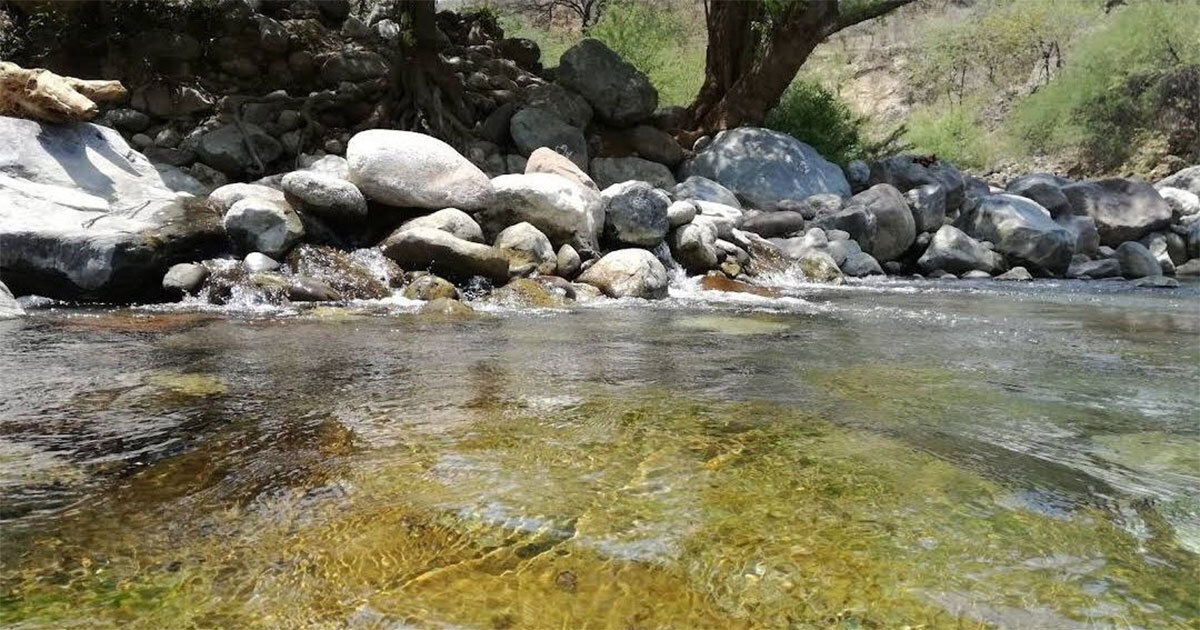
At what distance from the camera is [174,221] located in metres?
7.60

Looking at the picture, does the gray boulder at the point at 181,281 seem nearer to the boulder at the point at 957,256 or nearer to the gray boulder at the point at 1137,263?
the boulder at the point at 957,256

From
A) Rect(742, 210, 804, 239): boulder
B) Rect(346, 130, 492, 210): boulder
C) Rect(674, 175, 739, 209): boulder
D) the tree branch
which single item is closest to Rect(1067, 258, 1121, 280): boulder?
Rect(742, 210, 804, 239): boulder

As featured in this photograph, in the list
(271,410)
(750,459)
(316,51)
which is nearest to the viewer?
(750,459)

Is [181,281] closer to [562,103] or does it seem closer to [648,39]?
[562,103]

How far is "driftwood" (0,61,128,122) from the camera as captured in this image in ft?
27.0

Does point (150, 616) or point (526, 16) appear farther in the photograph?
point (526, 16)

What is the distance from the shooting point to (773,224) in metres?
12.2

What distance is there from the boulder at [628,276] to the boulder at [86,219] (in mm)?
3766

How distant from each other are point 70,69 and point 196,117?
2440mm

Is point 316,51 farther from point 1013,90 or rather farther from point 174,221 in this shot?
point 1013,90

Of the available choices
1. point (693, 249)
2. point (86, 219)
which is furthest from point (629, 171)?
point (86, 219)

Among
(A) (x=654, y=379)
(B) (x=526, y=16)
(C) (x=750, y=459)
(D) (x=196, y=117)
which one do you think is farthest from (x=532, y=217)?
(B) (x=526, y=16)

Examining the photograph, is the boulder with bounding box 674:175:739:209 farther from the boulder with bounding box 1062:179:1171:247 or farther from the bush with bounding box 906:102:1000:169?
the bush with bounding box 906:102:1000:169

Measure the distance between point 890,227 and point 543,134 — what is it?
645cm
